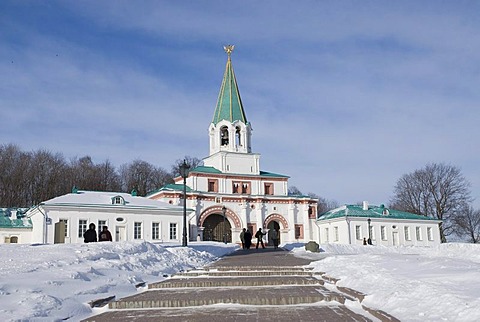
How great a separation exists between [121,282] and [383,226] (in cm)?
4637

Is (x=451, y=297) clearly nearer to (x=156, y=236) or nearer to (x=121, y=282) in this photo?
(x=121, y=282)

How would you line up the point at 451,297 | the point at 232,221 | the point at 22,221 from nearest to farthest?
the point at 451,297 → the point at 22,221 → the point at 232,221

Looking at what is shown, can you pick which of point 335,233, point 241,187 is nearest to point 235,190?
point 241,187

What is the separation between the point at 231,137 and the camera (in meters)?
51.4

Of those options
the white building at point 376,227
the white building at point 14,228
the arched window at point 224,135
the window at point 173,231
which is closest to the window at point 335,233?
the white building at point 376,227

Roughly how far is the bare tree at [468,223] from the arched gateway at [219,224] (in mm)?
26003

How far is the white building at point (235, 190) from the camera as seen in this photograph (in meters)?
48.6

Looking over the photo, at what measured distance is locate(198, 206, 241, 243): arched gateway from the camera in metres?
48.5

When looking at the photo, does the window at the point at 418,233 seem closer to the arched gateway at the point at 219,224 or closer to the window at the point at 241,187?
the window at the point at 241,187

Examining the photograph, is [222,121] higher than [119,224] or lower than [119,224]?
higher

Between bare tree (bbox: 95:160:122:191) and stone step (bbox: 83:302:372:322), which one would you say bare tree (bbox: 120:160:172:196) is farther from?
stone step (bbox: 83:302:372:322)

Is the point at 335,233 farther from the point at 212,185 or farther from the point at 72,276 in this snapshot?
the point at 72,276

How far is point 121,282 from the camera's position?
10.1m

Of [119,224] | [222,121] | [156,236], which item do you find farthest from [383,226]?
[119,224]
